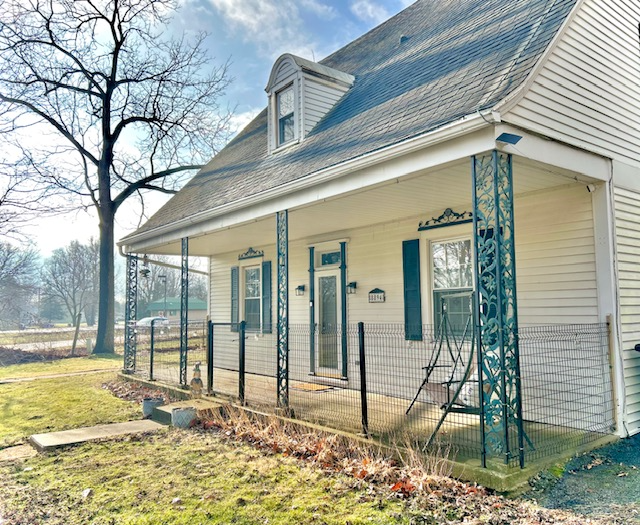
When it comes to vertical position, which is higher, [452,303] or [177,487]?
[452,303]

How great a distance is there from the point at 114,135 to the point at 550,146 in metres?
19.1

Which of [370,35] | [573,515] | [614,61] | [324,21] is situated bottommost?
[573,515]

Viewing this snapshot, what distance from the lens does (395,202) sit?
6.93 m

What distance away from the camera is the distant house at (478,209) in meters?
4.46

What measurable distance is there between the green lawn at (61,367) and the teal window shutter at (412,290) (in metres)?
9.99

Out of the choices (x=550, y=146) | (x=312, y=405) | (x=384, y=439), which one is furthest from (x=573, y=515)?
(x=312, y=405)

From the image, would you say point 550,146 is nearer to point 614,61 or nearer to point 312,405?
point 614,61

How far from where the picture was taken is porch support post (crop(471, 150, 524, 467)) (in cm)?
416

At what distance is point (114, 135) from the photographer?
1991cm

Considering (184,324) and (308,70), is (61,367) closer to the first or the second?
(184,324)

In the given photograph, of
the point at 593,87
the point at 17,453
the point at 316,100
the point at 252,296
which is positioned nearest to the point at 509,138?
the point at 593,87

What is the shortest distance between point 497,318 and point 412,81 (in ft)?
13.5

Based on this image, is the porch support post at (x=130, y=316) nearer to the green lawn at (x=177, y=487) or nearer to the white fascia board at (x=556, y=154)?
the green lawn at (x=177, y=487)

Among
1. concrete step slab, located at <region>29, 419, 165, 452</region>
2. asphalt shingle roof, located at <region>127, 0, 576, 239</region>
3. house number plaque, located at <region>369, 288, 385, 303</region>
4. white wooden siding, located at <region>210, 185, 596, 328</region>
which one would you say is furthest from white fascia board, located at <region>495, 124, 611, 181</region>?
concrete step slab, located at <region>29, 419, 165, 452</region>
